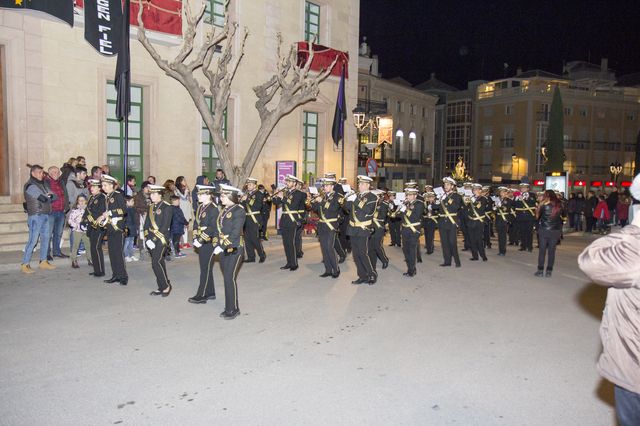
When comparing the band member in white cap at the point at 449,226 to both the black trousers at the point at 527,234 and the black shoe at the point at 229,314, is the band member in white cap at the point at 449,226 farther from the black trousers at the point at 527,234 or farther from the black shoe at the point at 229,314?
the black shoe at the point at 229,314

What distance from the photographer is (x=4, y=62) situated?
47.6ft

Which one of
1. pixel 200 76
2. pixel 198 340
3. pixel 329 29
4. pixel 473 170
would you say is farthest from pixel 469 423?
pixel 473 170

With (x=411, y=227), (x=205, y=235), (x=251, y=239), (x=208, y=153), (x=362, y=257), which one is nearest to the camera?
(x=205, y=235)

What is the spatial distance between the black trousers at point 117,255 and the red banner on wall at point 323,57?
13.1 metres

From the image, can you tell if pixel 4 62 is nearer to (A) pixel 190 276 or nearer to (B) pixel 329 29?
(A) pixel 190 276

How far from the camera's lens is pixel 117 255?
9922 mm

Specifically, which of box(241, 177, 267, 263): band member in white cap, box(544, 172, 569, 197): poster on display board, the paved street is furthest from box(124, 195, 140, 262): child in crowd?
box(544, 172, 569, 197): poster on display board

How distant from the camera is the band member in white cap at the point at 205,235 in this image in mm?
8453

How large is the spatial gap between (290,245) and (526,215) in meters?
8.87

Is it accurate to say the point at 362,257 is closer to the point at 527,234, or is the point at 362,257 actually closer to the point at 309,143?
the point at 527,234

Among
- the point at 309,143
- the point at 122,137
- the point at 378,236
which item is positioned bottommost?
the point at 378,236

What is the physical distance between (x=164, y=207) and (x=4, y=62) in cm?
894

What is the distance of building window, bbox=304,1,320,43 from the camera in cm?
2300

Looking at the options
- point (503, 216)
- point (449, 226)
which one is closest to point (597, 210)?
point (503, 216)
